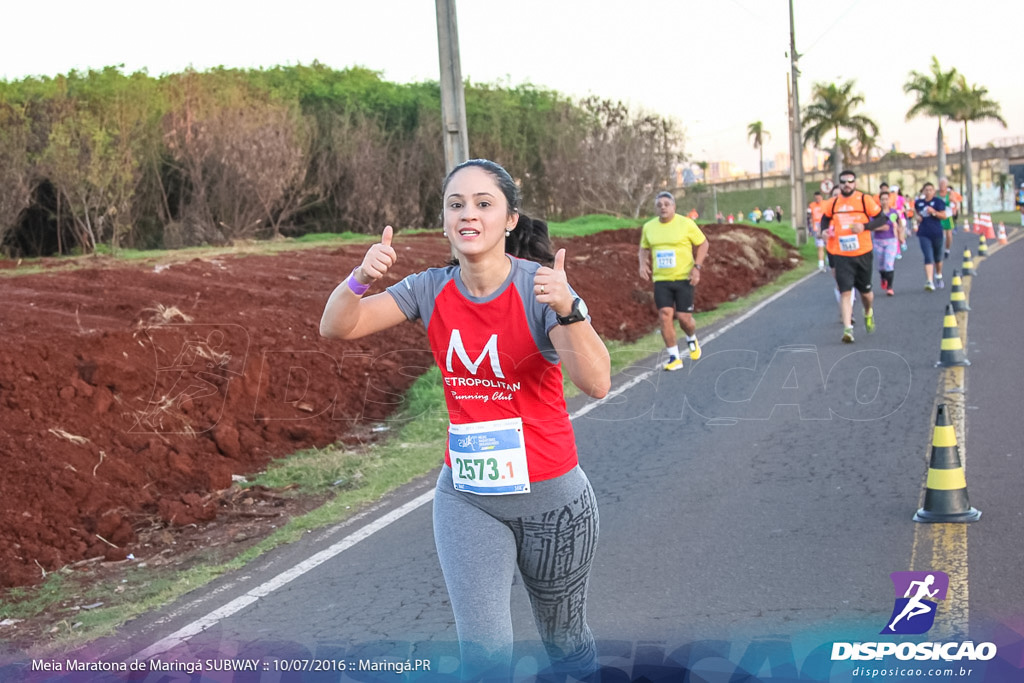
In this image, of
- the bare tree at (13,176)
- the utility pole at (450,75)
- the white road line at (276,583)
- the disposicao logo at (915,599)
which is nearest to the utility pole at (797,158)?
the bare tree at (13,176)

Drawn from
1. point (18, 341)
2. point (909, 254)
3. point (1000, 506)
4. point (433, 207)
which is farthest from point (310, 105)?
point (1000, 506)

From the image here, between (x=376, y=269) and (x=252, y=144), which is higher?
(x=252, y=144)

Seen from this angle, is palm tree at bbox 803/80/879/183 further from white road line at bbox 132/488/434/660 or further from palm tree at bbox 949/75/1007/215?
white road line at bbox 132/488/434/660

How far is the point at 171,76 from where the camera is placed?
41.8 metres

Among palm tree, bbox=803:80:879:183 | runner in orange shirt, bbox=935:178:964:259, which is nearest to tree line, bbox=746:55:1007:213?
palm tree, bbox=803:80:879:183

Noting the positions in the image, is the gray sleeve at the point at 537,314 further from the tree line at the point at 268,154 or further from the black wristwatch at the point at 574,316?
the tree line at the point at 268,154

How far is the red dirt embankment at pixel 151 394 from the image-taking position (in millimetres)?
8008

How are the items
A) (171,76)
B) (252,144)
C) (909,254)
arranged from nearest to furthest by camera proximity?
(909,254) < (252,144) < (171,76)

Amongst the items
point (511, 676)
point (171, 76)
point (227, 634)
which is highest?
point (171, 76)

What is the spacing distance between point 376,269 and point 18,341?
7865 millimetres

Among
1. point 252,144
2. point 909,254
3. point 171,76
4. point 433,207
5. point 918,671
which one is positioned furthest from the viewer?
point 433,207

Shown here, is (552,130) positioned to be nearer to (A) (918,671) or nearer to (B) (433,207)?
(B) (433,207)

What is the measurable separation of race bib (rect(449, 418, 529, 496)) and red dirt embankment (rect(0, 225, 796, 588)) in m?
4.45

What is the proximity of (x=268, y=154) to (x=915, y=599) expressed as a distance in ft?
117
